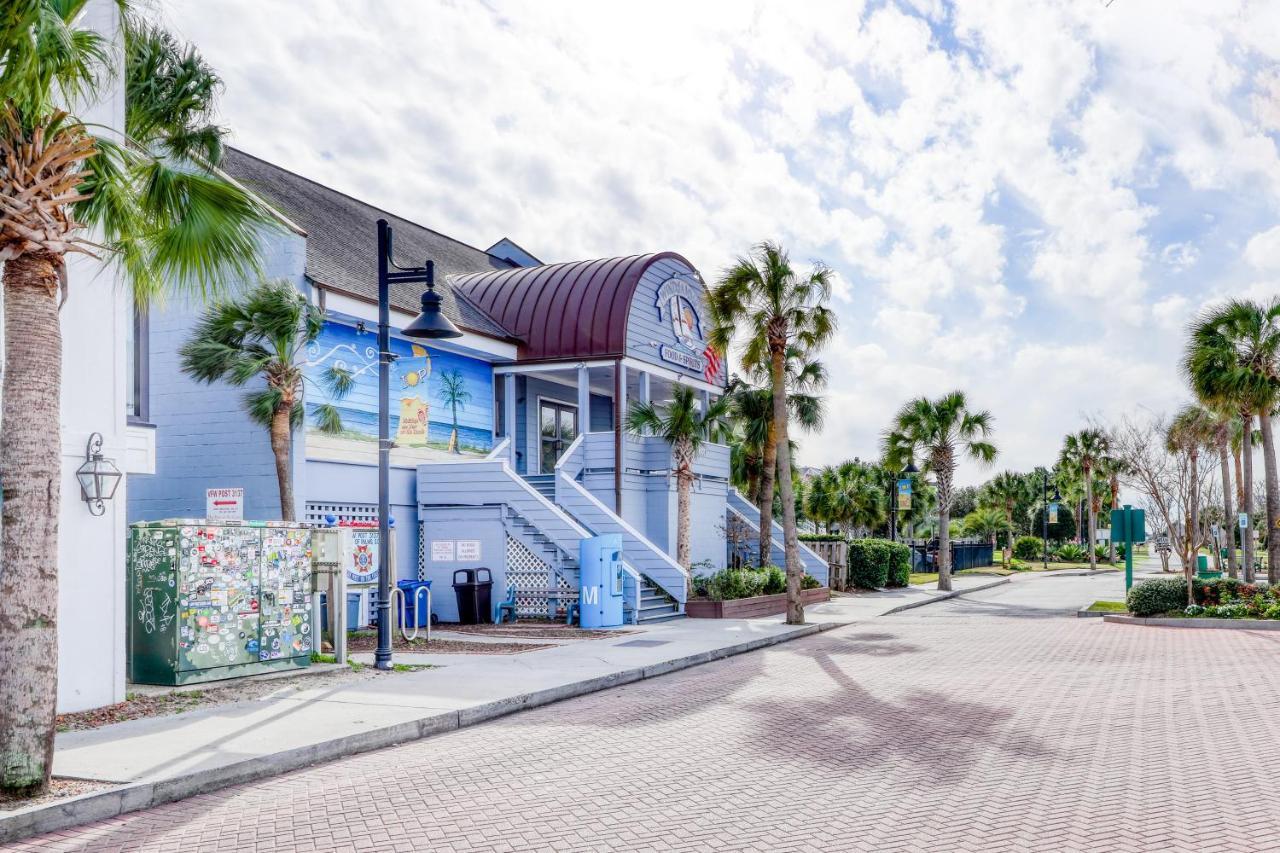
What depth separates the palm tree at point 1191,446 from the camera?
21.7 metres

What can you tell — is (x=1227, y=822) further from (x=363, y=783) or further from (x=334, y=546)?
(x=334, y=546)

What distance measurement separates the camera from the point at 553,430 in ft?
Answer: 93.0

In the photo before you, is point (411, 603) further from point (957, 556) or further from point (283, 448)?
point (957, 556)

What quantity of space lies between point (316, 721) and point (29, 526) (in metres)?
3.52

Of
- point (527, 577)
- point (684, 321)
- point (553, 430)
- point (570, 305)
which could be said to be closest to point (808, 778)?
point (527, 577)

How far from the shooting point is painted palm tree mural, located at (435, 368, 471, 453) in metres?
23.6

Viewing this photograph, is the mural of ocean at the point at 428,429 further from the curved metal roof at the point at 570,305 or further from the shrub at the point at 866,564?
the shrub at the point at 866,564

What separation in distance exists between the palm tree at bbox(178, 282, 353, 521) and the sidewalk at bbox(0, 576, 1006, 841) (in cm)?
426

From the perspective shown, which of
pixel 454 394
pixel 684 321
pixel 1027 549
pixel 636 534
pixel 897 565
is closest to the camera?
pixel 636 534

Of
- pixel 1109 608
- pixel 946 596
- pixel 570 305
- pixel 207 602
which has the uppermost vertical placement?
pixel 570 305

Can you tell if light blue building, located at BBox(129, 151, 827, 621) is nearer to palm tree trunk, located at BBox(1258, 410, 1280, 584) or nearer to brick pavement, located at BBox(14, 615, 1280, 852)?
brick pavement, located at BBox(14, 615, 1280, 852)

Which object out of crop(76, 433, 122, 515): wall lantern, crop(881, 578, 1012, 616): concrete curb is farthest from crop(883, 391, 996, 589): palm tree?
crop(76, 433, 122, 515): wall lantern

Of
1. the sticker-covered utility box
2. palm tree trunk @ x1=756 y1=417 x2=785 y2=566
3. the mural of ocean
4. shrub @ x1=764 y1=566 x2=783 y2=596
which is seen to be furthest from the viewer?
palm tree trunk @ x1=756 y1=417 x2=785 y2=566

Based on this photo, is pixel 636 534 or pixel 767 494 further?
pixel 767 494
